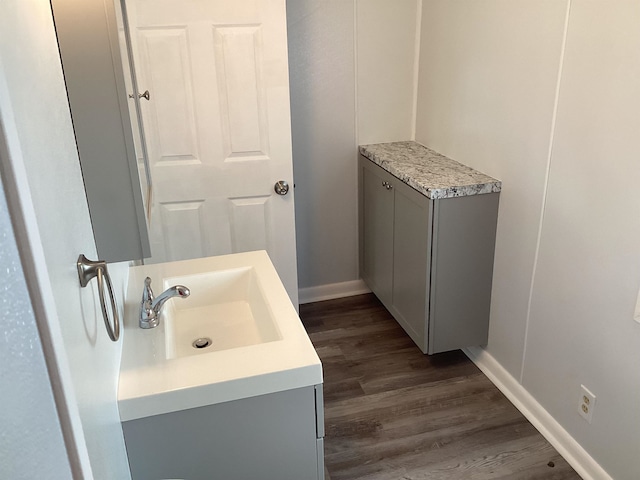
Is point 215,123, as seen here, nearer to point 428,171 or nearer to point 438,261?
point 428,171

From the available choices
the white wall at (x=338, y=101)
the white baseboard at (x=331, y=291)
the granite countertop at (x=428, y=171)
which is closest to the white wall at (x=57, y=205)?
the granite countertop at (x=428, y=171)

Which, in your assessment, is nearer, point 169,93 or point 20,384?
point 20,384

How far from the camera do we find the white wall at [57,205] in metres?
0.67

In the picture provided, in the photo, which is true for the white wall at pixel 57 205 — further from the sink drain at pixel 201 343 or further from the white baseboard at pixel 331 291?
the white baseboard at pixel 331 291

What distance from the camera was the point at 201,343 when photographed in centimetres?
163

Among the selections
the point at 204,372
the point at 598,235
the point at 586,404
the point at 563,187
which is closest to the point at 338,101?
the point at 563,187

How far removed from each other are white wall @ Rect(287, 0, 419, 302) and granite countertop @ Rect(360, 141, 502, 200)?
0.16m

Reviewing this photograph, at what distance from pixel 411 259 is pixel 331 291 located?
2.81ft

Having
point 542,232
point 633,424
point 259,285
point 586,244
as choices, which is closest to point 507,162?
point 542,232

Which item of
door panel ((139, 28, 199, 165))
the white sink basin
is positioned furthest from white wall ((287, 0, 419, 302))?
the white sink basin

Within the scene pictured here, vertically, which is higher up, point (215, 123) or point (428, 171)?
point (215, 123)

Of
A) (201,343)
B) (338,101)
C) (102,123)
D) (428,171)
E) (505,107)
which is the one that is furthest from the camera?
(338,101)

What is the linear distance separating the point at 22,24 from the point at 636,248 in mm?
1674

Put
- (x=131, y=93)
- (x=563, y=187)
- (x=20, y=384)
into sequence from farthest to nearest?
(x=563, y=187)
(x=131, y=93)
(x=20, y=384)
